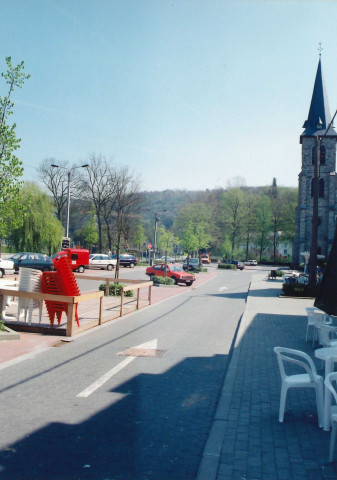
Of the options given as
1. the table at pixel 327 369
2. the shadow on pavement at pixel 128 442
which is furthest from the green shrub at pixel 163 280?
the table at pixel 327 369

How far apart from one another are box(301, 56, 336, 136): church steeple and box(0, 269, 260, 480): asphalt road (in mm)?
57961

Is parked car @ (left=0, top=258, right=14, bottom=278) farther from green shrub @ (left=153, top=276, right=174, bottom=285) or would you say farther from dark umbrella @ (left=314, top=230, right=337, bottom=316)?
dark umbrella @ (left=314, top=230, right=337, bottom=316)

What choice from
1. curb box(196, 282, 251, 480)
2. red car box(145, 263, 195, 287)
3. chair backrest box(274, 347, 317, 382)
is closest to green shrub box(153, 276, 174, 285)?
red car box(145, 263, 195, 287)

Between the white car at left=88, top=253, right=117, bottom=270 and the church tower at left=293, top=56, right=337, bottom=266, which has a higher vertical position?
the church tower at left=293, top=56, right=337, bottom=266

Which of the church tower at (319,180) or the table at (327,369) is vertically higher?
Result: the church tower at (319,180)

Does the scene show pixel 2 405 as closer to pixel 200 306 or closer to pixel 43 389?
pixel 43 389

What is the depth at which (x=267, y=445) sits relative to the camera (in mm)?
4863

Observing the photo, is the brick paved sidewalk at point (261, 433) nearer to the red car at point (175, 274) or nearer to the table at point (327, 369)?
the table at point (327, 369)

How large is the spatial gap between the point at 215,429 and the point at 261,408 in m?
1.04

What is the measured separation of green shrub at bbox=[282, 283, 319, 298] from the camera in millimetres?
24219

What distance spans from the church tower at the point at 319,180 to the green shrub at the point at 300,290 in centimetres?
3831

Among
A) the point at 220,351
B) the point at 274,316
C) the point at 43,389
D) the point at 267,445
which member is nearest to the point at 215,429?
the point at 267,445

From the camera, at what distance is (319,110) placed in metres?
62.5

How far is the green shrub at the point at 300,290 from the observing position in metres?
24.2
